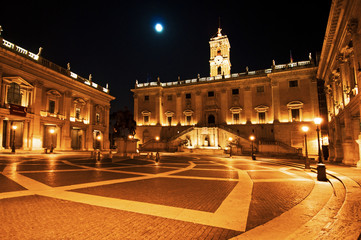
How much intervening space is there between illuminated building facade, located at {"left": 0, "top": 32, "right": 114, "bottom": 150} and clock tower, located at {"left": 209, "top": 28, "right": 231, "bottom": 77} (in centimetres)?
3219

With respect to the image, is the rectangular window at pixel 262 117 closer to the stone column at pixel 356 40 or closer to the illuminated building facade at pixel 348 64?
the illuminated building facade at pixel 348 64

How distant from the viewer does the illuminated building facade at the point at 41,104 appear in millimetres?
26766

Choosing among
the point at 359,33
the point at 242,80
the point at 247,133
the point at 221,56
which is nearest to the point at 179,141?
the point at 247,133

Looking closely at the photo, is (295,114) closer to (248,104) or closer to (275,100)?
(275,100)

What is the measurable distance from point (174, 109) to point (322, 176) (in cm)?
4014

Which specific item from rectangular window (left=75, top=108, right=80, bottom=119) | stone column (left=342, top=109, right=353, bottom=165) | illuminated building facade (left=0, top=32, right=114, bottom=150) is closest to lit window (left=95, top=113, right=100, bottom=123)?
illuminated building facade (left=0, top=32, right=114, bottom=150)

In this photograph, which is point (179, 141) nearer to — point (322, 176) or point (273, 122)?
point (273, 122)

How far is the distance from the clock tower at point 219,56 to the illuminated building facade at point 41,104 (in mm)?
32192

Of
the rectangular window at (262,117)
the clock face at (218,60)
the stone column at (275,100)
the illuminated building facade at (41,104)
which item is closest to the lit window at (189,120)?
the rectangular window at (262,117)

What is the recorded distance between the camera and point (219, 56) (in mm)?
56250

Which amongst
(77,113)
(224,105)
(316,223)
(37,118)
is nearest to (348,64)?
(316,223)

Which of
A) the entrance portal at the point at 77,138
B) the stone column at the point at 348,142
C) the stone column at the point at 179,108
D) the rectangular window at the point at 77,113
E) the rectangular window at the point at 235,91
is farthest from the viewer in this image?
the stone column at the point at 179,108

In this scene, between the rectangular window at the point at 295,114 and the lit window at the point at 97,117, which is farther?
the lit window at the point at 97,117

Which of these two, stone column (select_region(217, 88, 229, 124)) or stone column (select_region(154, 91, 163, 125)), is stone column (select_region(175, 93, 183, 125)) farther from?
stone column (select_region(217, 88, 229, 124))
